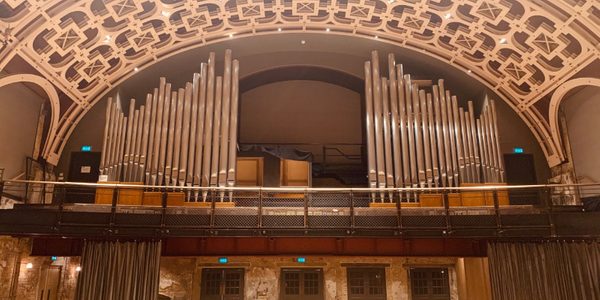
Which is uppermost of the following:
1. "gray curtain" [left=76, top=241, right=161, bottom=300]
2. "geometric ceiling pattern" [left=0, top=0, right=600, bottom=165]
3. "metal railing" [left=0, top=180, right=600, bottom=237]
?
"geometric ceiling pattern" [left=0, top=0, right=600, bottom=165]

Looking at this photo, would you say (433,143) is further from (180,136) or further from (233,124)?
(180,136)

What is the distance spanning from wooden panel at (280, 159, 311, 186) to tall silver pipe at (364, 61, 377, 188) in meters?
1.46

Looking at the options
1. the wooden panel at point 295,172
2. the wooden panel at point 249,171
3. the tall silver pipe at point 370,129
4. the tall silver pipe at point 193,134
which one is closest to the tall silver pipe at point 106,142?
the tall silver pipe at point 193,134

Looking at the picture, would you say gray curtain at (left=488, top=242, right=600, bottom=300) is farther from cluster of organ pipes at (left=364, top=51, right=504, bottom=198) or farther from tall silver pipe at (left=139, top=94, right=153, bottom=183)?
tall silver pipe at (left=139, top=94, right=153, bottom=183)

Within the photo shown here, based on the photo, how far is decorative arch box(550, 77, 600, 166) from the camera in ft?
31.3

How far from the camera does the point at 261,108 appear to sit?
1245 cm

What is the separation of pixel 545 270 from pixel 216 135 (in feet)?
22.1

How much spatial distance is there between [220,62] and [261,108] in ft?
5.17

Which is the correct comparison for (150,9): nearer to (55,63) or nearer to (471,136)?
(55,63)

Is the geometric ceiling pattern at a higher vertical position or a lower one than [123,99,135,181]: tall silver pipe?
higher

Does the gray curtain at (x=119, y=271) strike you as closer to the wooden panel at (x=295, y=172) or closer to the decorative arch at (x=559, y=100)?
the wooden panel at (x=295, y=172)

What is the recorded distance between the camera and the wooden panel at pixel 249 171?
10500 millimetres

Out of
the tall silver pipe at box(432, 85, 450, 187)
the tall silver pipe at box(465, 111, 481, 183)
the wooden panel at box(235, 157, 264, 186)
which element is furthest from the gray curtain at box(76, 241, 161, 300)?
the tall silver pipe at box(465, 111, 481, 183)

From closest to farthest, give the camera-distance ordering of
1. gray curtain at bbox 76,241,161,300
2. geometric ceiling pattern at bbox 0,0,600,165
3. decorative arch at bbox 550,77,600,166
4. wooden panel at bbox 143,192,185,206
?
gray curtain at bbox 76,241,161,300 → geometric ceiling pattern at bbox 0,0,600,165 → wooden panel at bbox 143,192,185,206 → decorative arch at bbox 550,77,600,166
